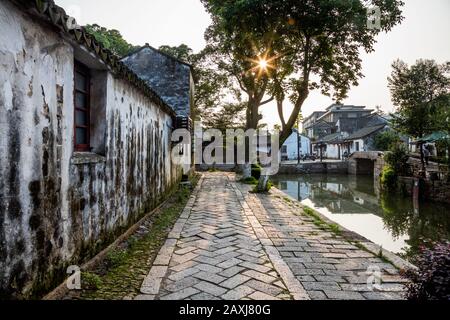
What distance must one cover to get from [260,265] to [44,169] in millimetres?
2860

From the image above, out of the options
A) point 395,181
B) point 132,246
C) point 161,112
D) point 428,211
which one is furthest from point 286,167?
point 132,246

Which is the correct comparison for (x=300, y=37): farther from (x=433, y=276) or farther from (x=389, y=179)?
(x=389, y=179)

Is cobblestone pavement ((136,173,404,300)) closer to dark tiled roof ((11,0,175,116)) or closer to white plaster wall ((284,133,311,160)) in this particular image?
dark tiled roof ((11,0,175,116))

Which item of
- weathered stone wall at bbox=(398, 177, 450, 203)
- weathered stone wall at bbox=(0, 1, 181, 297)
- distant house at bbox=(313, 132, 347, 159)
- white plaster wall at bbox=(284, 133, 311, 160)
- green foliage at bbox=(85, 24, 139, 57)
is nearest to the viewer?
weathered stone wall at bbox=(0, 1, 181, 297)

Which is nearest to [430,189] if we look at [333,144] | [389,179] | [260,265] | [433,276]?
[389,179]

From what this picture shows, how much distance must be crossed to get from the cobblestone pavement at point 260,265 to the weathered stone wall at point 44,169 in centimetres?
95

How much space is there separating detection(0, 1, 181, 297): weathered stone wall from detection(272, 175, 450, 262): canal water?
22.0 ft

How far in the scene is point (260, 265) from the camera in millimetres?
4105

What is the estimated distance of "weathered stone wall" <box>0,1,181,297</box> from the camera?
7.53ft

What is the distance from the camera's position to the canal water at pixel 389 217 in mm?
8977

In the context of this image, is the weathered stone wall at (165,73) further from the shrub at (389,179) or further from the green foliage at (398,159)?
the green foliage at (398,159)

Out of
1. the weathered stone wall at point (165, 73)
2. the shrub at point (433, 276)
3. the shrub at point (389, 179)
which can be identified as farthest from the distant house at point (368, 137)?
the shrub at point (433, 276)

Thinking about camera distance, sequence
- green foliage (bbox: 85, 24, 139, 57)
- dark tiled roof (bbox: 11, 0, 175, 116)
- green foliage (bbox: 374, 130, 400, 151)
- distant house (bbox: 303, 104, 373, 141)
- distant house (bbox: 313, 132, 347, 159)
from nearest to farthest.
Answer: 1. dark tiled roof (bbox: 11, 0, 175, 116)
2. green foliage (bbox: 85, 24, 139, 57)
3. green foliage (bbox: 374, 130, 400, 151)
4. distant house (bbox: 313, 132, 347, 159)
5. distant house (bbox: 303, 104, 373, 141)

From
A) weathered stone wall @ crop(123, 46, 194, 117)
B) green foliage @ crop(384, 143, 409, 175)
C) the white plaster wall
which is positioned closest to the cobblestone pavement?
weathered stone wall @ crop(123, 46, 194, 117)
